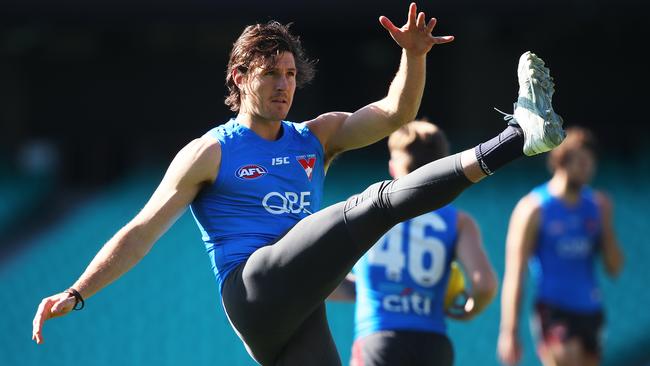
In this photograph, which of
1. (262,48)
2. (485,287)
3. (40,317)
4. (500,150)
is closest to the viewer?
(500,150)

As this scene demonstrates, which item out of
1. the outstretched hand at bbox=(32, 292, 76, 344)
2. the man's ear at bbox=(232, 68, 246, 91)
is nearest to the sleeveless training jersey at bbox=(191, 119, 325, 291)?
the man's ear at bbox=(232, 68, 246, 91)

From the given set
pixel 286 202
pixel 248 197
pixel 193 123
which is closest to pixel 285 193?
pixel 286 202

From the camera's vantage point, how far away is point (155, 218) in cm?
439

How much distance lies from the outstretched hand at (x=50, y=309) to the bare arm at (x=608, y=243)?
181 inches

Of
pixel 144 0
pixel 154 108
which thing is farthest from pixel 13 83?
pixel 144 0

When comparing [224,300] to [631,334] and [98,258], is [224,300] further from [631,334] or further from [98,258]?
[631,334]

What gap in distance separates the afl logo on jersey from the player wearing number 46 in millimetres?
826

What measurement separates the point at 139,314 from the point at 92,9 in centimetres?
351

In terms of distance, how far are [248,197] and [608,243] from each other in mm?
4018

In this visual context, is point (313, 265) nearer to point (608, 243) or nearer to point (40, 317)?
point (40, 317)

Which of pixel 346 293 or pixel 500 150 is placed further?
pixel 346 293

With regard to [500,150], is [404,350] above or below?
below

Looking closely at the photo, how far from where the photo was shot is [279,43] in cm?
464

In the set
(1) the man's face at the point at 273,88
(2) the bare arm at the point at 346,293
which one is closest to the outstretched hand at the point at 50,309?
(1) the man's face at the point at 273,88
